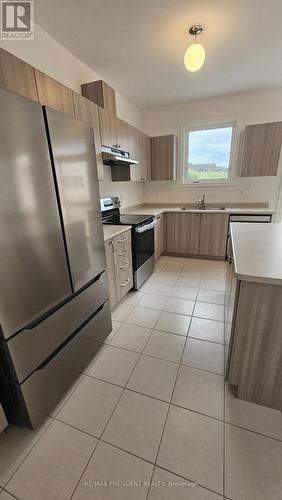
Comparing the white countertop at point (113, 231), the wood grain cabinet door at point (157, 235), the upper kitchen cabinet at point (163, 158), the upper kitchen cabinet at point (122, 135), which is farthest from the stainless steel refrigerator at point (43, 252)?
the upper kitchen cabinet at point (163, 158)

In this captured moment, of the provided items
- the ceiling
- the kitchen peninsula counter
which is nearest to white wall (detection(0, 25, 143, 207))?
the ceiling

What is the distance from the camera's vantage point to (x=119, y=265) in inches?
91.6

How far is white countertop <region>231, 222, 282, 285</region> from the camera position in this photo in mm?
1106

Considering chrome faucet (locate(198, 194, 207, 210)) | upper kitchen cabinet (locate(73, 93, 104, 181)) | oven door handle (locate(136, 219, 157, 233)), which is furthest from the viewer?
chrome faucet (locate(198, 194, 207, 210))

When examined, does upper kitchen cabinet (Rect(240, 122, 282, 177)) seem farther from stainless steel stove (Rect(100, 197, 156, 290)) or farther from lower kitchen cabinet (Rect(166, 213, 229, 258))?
stainless steel stove (Rect(100, 197, 156, 290))

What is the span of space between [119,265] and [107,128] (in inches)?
61.2

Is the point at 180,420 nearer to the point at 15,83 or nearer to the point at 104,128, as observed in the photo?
the point at 15,83

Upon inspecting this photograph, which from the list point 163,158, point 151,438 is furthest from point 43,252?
point 163,158

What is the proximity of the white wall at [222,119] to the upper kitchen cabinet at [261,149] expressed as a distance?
1.11 feet

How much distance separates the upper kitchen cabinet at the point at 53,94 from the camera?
4.94 ft

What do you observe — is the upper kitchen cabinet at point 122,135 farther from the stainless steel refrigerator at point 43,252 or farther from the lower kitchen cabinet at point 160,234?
the stainless steel refrigerator at point 43,252

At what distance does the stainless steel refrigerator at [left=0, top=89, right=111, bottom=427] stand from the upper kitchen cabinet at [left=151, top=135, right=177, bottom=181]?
2.59 metres

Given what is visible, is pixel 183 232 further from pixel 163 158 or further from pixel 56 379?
pixel 56 379

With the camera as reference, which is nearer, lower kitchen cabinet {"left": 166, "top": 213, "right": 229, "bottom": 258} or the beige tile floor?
the beige tile floor
